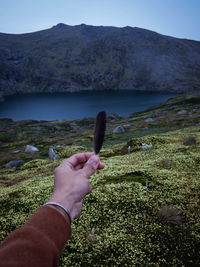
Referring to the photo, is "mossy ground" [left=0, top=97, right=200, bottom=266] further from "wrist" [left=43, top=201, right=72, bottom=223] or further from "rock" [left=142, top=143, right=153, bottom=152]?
"rock" [left=142, top=143, right=153, bottom=152]

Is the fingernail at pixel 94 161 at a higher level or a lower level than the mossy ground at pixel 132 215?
higher

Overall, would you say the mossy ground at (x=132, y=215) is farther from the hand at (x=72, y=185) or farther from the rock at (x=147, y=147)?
the rock at (x=147, y=147)

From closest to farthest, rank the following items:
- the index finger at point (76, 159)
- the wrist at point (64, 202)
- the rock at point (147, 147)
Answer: the wrist at point (64, 202) < the index finger at point (76, 159) < the rock at point (147, 147)

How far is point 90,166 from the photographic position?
17.1 ft

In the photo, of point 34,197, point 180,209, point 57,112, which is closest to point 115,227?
point 180,209

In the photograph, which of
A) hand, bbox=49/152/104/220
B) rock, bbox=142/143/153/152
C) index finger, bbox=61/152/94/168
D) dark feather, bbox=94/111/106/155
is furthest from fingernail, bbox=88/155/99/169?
rock, bbox=142/143/153/152

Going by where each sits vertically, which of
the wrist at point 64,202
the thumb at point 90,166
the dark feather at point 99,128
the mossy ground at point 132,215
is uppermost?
the dark feather at point 99,128

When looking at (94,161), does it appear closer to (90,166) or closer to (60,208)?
(90,166)

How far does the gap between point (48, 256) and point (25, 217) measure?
781cm

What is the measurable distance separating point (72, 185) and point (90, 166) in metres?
0.77

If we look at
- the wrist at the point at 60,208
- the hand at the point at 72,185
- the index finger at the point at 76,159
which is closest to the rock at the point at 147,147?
the index finger at the point at 76,159

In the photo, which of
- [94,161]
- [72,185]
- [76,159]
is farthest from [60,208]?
[76,159]

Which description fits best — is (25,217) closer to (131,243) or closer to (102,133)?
(131,243)

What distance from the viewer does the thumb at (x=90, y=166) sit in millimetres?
5112
